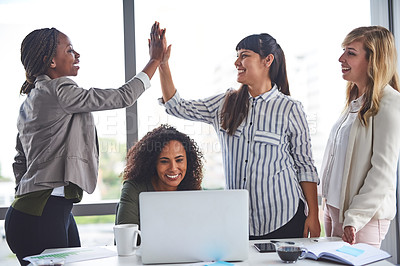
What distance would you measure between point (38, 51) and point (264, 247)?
1.34 m

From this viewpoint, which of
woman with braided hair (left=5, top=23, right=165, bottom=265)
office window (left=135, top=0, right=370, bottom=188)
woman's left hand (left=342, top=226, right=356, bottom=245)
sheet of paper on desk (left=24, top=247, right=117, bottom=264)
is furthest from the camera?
office window (left=135, top=0, right=370, bottom=188)

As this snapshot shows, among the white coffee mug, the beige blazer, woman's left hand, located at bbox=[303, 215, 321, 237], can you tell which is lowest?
woman's left hand, located at bbox=[303, 215, 321, 237]

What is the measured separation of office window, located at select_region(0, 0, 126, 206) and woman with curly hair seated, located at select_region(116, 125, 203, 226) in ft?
2.04

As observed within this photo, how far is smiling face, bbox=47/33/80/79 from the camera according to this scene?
209cm

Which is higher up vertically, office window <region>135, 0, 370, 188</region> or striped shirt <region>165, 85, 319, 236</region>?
office window <region>135, 0, 370, 188</region>

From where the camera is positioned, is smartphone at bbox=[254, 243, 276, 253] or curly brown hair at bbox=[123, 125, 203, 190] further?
curly brown hair at bbox=[123, 125, 203, 190]

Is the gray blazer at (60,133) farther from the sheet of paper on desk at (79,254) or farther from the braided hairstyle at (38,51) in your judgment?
the sheet of paper on desk at (79,254)

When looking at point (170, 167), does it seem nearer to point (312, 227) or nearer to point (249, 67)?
point (249, 67)

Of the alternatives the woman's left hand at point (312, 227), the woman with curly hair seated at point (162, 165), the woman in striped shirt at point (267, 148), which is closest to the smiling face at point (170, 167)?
the woman with curly hair seated at point (162, 165)

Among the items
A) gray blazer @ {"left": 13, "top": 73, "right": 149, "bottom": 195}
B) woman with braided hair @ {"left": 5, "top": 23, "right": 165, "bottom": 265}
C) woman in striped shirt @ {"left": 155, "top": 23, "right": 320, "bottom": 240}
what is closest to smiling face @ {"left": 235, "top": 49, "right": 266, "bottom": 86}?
woman in striped shirt @ {"left": 155, "top": 23, "right": 320, "bottom": 240}

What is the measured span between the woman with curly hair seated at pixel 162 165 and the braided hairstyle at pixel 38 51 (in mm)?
635

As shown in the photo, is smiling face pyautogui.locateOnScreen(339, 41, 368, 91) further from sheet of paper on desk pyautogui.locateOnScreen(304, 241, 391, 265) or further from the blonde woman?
sheet of paper on desk pyautogui.locateOnScreen(304, 241, 391, 265)

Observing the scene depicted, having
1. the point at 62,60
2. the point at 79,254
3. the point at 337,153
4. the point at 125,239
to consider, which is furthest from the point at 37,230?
the point at 337,153

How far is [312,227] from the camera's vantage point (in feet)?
7.06
